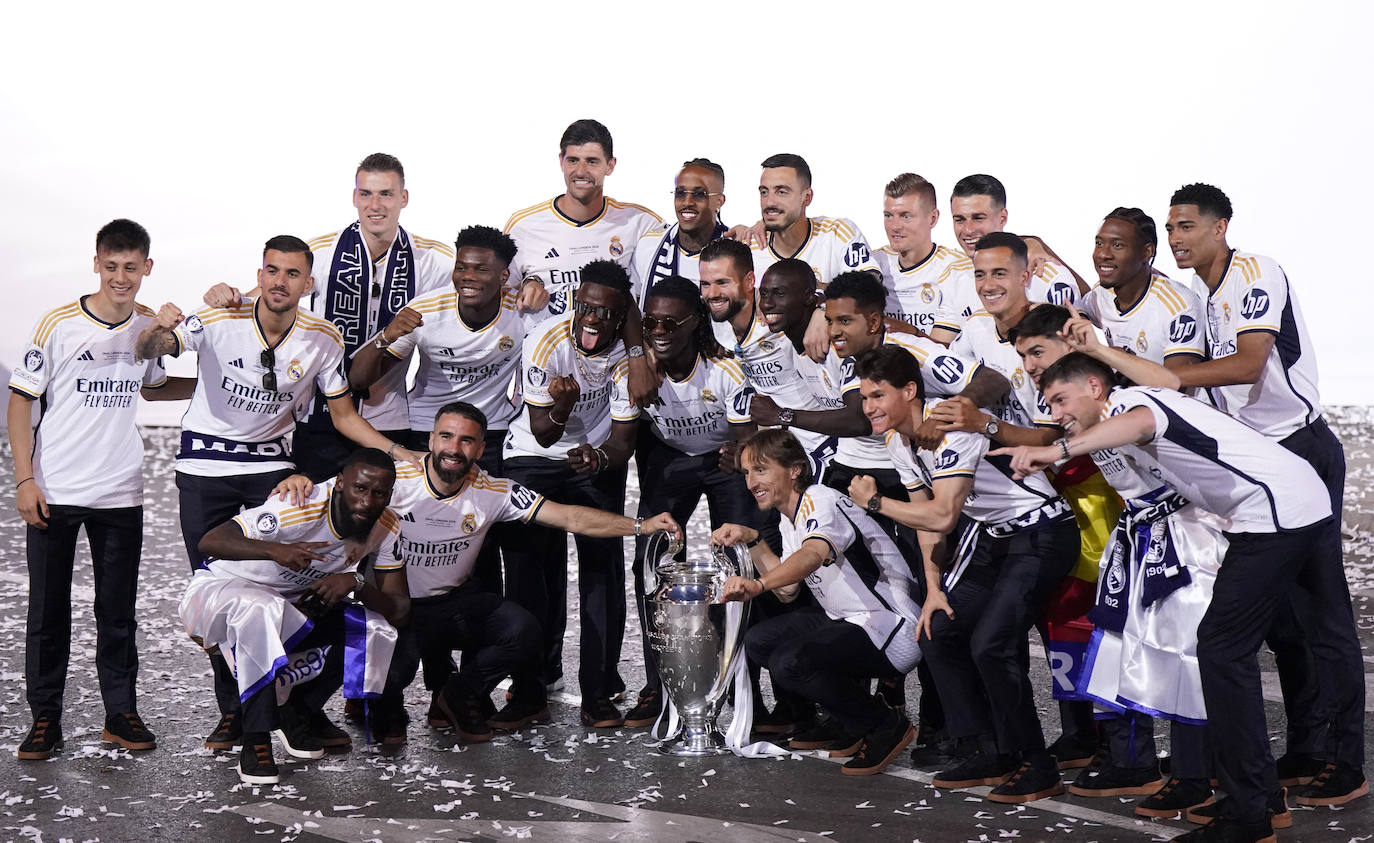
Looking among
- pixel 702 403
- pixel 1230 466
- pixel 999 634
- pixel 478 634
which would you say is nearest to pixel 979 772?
pixel 999 634

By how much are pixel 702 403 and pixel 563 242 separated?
4.54 feet

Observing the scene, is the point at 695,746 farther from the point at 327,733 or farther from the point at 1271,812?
the point at 1271,812

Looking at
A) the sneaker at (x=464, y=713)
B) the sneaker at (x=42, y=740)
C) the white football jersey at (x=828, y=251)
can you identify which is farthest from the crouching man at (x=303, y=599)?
the white football jersey at (x=828, y=251)

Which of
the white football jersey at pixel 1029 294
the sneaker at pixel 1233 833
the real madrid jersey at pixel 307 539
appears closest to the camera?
the sneaker at pixel 1233 833

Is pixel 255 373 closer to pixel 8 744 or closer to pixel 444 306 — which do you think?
pixel 444 306

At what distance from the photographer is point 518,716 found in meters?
7.02

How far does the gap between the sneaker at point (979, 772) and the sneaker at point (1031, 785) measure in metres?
0.14

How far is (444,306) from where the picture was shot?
7.40m

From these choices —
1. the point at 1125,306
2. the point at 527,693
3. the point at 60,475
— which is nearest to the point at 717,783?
the point at 527,693

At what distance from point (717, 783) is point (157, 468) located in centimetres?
Answer: 1686

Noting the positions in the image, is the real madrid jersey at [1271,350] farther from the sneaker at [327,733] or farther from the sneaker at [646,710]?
the sneaker at [327,733]

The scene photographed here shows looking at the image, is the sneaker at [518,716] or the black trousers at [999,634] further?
the sneaker at [518,716]

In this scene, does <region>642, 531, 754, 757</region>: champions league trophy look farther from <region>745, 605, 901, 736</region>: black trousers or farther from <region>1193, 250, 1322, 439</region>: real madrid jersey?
<region>1193, 250, 1322, 439</region>: real madrid jersey

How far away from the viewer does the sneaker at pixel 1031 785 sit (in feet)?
18.5
